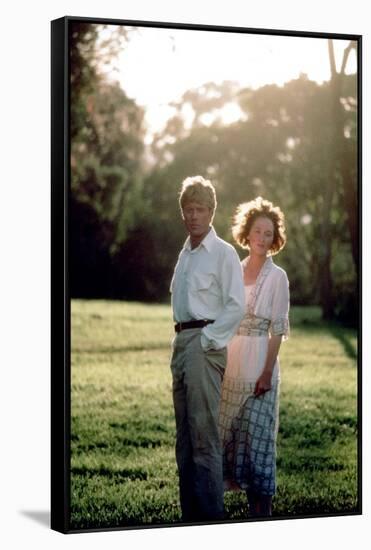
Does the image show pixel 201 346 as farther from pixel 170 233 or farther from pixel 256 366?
pixel 170 233

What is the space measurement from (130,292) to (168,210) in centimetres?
65

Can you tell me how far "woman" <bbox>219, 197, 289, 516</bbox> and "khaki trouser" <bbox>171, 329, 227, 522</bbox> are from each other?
0.14m

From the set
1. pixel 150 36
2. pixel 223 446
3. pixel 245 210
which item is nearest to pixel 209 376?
pixel 223 446

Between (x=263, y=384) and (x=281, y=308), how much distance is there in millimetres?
548

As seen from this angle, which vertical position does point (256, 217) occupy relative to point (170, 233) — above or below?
above

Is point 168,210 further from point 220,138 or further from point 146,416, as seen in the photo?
point 146,416

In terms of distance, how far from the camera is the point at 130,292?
38.3 ft

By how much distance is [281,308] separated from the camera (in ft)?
38.0

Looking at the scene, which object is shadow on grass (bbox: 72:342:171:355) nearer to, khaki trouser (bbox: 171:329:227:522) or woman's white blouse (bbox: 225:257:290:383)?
khaki trouser (bbox: 171:329:227:522)

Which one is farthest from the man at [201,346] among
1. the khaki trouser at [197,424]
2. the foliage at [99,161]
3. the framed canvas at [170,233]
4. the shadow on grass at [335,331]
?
the shadow on grass at [335,331]

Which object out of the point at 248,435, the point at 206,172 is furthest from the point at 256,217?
the point at 248,435

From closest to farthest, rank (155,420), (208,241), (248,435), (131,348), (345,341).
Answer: (208,241), (248,435), (155,420), (131,348), (345,341)

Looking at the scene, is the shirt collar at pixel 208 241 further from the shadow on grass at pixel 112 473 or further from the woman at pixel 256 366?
the shadow on grass at pixel 112 473

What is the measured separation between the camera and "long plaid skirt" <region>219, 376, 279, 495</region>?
1134 cm
